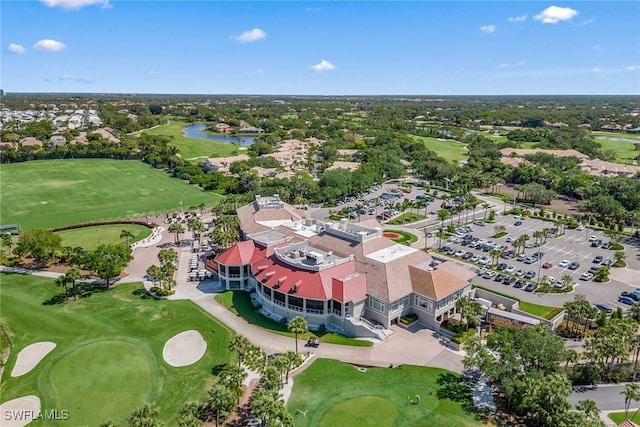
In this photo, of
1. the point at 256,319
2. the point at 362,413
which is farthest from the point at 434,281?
the point at 256,319

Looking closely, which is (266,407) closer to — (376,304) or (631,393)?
(376,304)

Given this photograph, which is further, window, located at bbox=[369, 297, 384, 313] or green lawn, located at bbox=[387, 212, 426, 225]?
green lawn, located at bbox=[387, 212, 426, 225]

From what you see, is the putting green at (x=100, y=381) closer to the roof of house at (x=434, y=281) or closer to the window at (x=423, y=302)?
the window at (x=423, y=302)

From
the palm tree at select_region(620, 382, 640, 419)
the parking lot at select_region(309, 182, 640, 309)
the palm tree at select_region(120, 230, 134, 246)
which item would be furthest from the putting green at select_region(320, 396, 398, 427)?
the palm tree at select_region(120, 230, 134, 246)

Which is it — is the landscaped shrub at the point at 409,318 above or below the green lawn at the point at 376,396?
above

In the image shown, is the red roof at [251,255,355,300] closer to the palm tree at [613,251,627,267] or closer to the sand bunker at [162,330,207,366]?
the sand bunker at [162,330,207,366]

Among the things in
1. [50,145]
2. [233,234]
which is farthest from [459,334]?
[50,145]

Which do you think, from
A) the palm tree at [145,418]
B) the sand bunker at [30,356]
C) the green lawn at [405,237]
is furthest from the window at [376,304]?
the sand bunker at [30,356]
